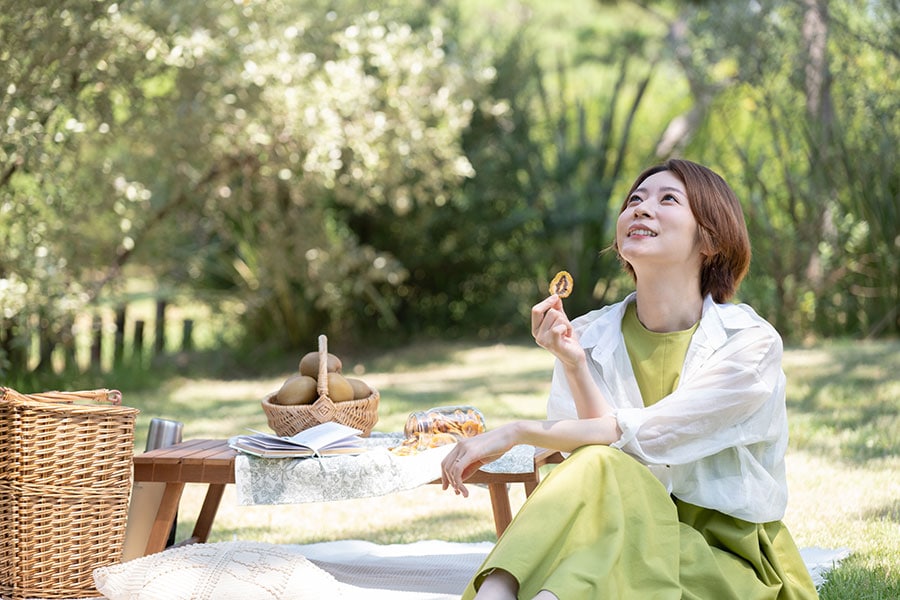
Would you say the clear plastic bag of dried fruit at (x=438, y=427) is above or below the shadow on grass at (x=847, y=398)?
above

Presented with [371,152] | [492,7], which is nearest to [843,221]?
[371,152]

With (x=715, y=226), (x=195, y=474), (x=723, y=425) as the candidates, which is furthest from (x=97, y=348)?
(x=723, y=425)

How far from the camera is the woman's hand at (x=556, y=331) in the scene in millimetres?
2518

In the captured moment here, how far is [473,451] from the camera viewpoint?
243cm

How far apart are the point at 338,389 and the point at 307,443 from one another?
1.03ft

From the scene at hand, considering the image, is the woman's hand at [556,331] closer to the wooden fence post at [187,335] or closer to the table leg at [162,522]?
the table leg at [162,522]

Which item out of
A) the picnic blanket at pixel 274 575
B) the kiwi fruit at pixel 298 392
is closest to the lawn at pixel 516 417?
the picnic blanket at pixel 274 575

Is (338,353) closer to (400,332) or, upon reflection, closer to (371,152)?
(400,332)

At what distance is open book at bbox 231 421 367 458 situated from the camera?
284 centimetres

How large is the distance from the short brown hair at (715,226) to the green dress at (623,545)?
59 centimetres

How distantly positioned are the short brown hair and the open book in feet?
3.21

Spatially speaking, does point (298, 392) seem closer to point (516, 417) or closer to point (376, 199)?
point (516, 417)

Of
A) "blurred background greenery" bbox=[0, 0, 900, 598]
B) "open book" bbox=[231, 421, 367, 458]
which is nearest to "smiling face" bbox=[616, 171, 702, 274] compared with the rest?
"open book" bbox=[231, 421, 367, 458]

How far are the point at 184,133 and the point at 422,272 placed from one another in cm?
341
